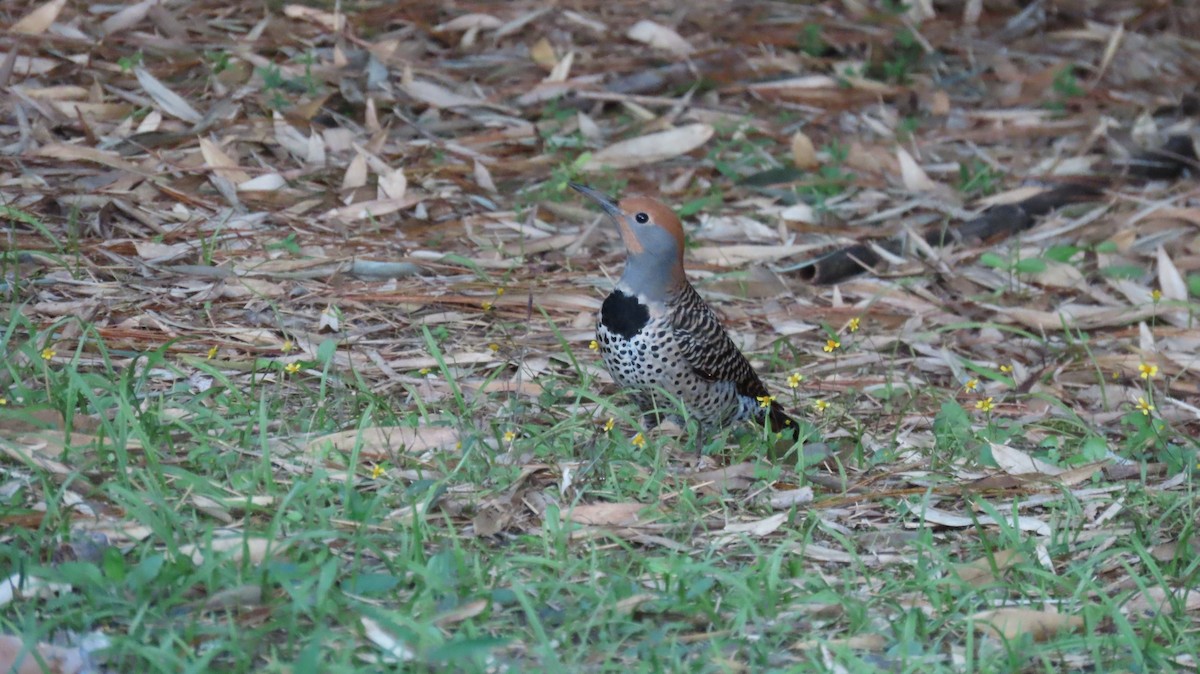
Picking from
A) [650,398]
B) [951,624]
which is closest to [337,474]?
[650,398]

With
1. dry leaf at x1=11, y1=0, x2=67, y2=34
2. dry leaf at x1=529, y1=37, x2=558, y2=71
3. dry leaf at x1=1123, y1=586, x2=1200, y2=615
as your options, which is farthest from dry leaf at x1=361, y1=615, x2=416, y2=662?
dry leaf at x1=529, y1=37, x2=558, y2=71

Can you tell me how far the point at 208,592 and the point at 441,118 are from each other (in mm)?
4492

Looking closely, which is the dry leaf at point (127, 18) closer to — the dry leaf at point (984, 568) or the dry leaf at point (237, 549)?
the dry leaf at point (237, 549)

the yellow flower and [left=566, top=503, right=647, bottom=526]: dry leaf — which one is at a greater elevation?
[left=566, top=503, right=647, bottom=526]: dry leaf

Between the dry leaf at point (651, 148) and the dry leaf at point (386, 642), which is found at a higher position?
the dry leaf at point (386, 642)

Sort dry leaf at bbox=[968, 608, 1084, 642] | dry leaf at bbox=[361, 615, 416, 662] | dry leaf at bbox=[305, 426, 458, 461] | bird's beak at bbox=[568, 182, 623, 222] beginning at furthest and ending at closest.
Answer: bird's beak at bbox=[568, 182, 623, 222] → dry leaf at bbox=[305, 426, 458, 461] → dry leaf at bbox=[968, 608, 1084, 642] → dry leaf at bbox=[361, 615, 416, 662]

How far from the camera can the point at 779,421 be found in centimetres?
495

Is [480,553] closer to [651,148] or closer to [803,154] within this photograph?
[651,148]

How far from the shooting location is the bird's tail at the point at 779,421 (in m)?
4.88

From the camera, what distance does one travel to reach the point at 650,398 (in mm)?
4922

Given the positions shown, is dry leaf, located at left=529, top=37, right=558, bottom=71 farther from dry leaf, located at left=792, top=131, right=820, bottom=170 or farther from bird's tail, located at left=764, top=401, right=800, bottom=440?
bird's tail, located at left=764, top=401, right=800, bottom=440

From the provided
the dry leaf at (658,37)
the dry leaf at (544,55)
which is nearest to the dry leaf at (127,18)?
the dry leaf at (544,55)

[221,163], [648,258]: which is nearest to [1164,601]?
[648,258]

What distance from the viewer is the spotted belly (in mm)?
4758
